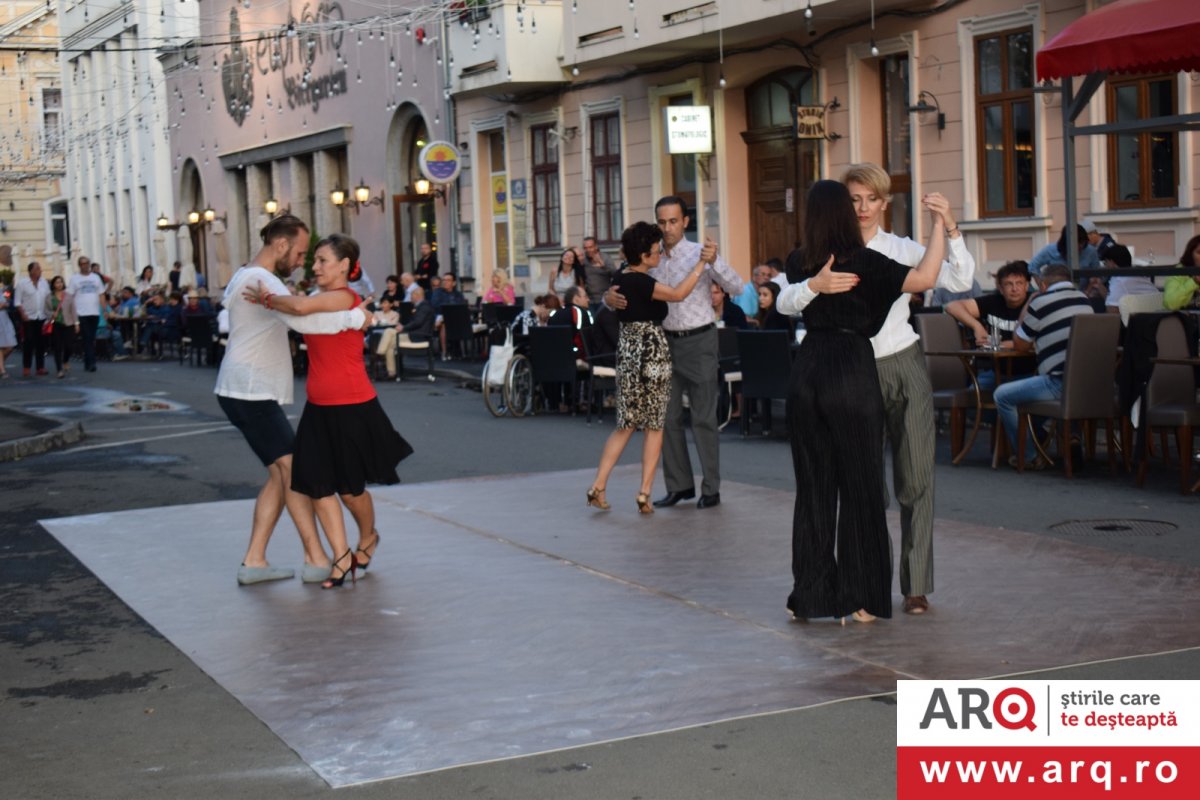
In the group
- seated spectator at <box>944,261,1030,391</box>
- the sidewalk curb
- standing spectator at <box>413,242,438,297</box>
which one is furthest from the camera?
standing spectator at <box>413,242,438,297</box>

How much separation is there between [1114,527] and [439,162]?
21692mm

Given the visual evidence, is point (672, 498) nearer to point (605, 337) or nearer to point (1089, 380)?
point (1089, 380)

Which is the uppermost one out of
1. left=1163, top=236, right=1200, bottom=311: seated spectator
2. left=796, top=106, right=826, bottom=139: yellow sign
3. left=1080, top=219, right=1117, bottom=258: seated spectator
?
left=796, top=106, right=826, bottom=139: yellow sign

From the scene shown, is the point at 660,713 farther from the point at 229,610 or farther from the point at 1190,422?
the point at 1190,422

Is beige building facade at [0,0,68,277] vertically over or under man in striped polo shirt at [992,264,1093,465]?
over

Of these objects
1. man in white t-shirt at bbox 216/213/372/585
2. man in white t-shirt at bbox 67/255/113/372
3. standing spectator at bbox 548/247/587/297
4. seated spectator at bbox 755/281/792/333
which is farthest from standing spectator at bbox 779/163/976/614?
man in white t-shirt at bbox 67/255/113/372

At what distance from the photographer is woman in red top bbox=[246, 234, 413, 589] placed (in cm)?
843

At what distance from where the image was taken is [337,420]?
8461mm

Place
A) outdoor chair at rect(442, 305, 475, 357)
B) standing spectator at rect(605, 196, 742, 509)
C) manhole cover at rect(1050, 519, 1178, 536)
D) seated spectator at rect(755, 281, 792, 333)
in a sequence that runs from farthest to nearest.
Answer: outdoor chair at rect(442, 305, 475, 357) → seated spectator at rect(755, 281, 792, 333) → standing spectator at rect(605, 196, 742, 509) → manhole cover at rect(1050, 519, 1178, 536)

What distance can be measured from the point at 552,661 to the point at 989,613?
192 cm

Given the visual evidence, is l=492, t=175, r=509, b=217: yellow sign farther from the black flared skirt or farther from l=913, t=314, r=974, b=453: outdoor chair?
the black flared skirt

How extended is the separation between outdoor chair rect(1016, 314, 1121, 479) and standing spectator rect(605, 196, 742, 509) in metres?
2.53

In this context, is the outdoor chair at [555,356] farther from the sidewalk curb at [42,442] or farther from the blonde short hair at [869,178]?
the blonde short hair at [869,178]

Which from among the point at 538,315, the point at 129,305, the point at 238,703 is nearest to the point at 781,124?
the point at 538,315
